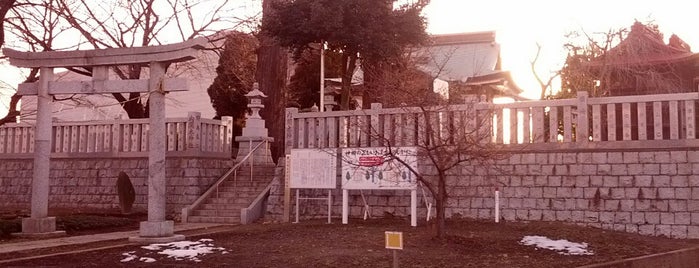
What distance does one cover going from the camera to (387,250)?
31.3 feet

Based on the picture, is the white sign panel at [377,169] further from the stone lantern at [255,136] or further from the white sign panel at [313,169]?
the stone lantern at [255,136]

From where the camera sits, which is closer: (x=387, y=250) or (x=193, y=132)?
(x=387, y=250)

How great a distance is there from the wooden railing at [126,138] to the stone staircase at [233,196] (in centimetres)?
110

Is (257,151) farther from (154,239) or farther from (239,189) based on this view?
(154,239)

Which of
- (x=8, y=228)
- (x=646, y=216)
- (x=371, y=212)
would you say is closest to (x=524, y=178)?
(x=646, y=216)

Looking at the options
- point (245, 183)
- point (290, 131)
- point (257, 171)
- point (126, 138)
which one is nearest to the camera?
point (290, 131)

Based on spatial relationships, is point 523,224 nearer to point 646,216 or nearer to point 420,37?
point 646,216

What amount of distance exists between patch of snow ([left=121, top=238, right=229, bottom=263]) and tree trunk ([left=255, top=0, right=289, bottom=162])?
9288 mm

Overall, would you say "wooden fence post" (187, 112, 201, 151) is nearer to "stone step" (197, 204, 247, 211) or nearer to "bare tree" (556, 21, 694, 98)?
"stone step" (197, 204, 247, 211)

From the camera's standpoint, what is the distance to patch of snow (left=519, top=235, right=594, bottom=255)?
32.2 feet

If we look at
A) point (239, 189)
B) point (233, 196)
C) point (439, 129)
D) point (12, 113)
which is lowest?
point (233, 196)

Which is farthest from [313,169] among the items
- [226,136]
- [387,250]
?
[226,136]

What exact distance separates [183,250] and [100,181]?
9.28m

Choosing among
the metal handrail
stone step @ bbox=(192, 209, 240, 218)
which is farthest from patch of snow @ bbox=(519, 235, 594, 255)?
the metal handrail
